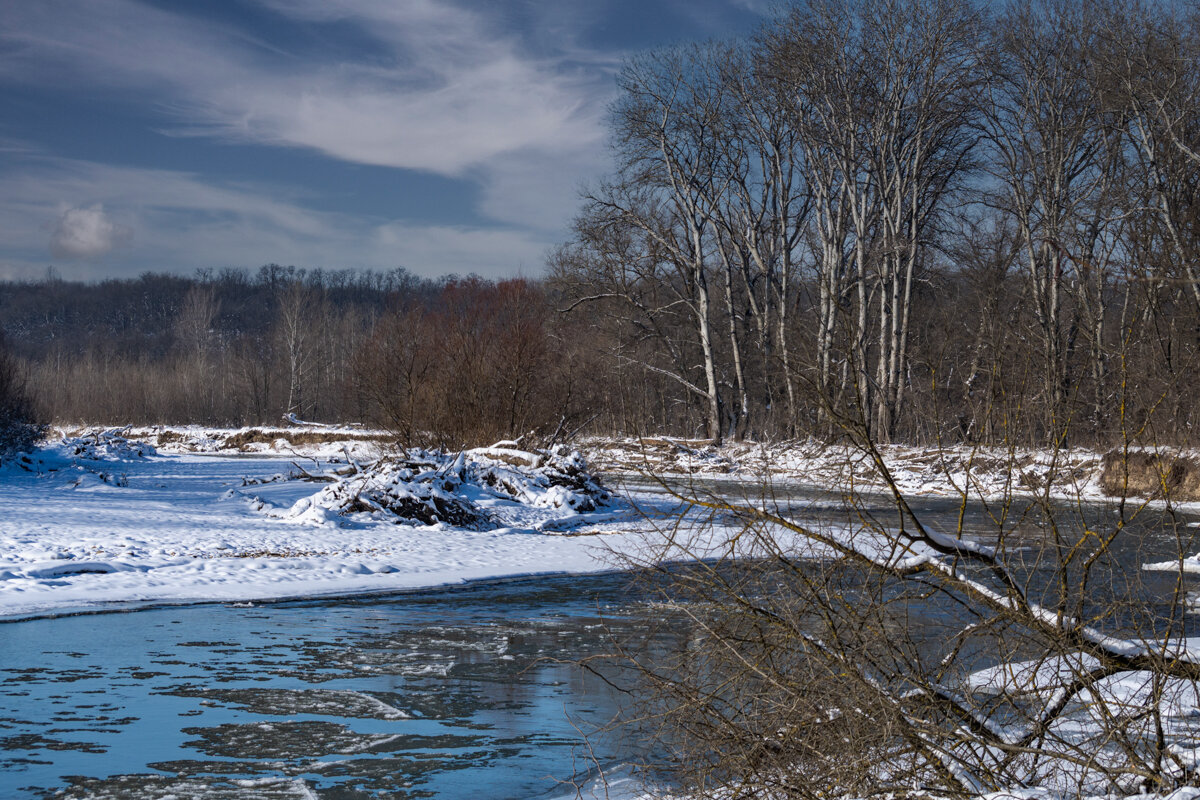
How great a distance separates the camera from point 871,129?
30.0 metres

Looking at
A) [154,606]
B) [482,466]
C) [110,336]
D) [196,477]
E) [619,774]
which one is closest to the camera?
[619,774]

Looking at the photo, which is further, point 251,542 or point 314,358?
point 314,358

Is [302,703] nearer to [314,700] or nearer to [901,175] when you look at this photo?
[314,700]

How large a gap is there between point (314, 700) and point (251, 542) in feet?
26.4

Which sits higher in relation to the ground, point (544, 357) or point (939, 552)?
point (544, 357)

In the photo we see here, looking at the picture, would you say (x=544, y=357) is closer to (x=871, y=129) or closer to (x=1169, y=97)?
(x=871, y=129)

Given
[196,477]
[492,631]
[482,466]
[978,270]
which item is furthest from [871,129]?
[492,631]

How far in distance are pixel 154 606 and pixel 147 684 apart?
3484mm

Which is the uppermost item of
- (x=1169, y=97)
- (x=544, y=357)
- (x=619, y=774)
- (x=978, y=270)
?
(x=1169, y=97)

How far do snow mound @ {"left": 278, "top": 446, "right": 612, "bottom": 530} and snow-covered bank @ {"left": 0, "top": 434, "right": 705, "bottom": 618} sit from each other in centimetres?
6

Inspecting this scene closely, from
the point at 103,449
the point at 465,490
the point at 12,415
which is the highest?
the point at 12,415

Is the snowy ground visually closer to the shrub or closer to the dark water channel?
the dark water channel

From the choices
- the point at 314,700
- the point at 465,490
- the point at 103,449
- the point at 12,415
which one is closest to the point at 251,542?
the point at 465,490

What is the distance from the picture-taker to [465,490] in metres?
18.9
